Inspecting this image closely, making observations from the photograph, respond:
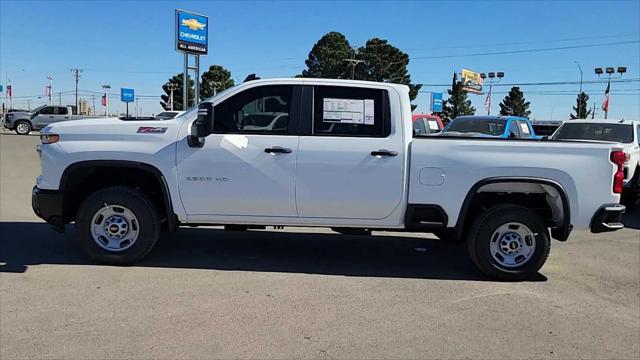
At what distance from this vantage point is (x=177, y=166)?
555 centimetres

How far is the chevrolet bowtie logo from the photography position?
109 feet

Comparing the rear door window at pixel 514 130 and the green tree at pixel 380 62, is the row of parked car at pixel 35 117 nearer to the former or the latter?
the rear door window at pixel 514 130

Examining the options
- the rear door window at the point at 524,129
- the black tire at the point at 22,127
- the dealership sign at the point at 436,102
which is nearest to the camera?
the rear door window at the point at 524,129

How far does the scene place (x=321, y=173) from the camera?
5.52 metres

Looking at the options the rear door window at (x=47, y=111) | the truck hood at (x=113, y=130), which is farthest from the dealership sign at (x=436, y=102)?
the truck hood at (x=113, y=130)

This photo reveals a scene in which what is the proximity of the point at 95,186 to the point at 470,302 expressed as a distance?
4221 mm

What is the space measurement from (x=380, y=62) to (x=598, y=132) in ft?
187

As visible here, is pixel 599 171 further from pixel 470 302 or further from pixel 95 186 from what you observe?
pixel 95 186

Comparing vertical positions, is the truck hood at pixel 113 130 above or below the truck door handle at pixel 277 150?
above

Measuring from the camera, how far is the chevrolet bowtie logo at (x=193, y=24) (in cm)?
3338

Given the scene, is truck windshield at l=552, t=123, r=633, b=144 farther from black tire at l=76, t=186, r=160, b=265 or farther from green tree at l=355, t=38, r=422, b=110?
green tree at l=355, t=38, r=422, b=110

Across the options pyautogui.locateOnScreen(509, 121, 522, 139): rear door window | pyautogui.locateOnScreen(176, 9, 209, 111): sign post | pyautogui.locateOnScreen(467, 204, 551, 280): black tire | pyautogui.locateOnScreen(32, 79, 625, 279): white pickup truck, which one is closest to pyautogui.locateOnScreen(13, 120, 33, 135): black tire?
pyautogui.locateOnScreen(176, 9, 209, 111): sign post

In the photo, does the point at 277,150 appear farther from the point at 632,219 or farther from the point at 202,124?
the point at 632,219

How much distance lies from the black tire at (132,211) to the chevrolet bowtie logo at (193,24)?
2985 cm
